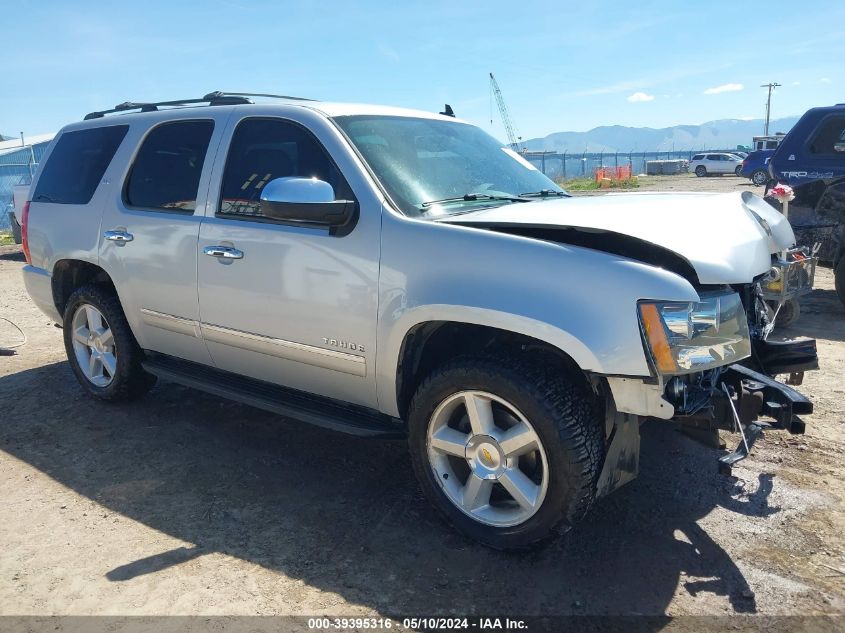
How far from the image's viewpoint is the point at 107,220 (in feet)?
14.6

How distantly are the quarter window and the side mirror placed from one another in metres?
0.26

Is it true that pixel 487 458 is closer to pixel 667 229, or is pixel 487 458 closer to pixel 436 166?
pixel 667 229

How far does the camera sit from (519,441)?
281 centimetres

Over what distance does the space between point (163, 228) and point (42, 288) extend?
5.59 ft

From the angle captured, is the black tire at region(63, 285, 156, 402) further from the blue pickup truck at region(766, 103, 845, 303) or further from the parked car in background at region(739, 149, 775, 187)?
the parked car in background at region(739, 149, 775, 187)

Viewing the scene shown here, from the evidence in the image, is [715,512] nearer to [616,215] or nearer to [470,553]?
[470,553]

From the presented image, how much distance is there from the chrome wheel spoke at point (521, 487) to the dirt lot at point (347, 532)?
0.91 ft

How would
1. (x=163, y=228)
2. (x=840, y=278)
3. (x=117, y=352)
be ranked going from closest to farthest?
(x=163, y=228) → (x=117, y=352) → (x=840, y=278)

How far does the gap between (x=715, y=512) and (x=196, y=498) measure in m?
2.62

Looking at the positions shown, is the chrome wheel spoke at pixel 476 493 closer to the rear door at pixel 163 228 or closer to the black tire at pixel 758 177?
the rear door at pixel 163 228

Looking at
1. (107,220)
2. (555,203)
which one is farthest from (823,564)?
(107,220)

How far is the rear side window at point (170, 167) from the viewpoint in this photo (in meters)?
4.01

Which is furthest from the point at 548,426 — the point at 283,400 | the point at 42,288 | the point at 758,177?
the point at 758,177

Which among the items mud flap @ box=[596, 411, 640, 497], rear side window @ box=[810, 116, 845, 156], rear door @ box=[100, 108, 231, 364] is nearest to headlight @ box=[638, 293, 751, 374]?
mud flap @ box=[596, 411, 640, 497]
